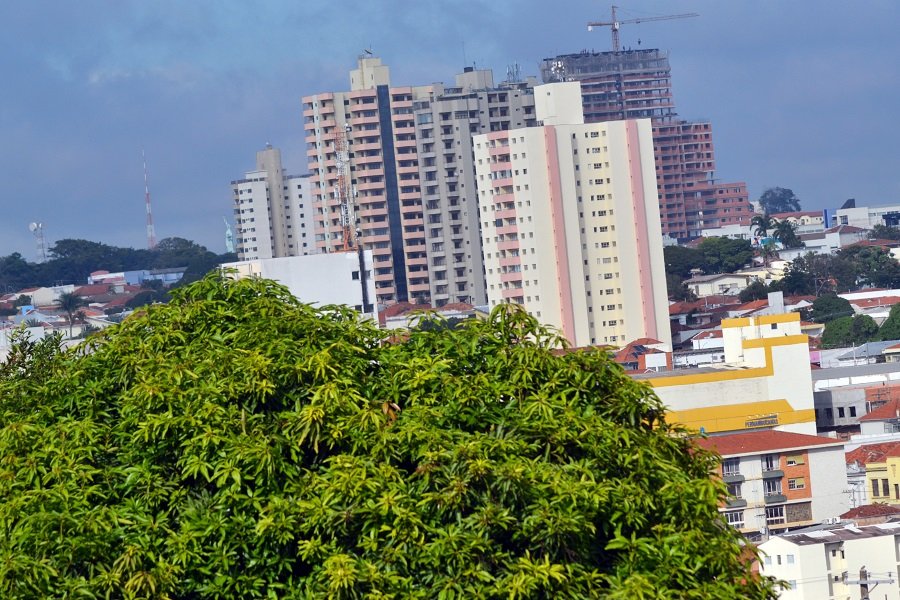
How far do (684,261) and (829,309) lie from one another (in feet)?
69.2

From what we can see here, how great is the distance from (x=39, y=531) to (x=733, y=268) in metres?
96.7

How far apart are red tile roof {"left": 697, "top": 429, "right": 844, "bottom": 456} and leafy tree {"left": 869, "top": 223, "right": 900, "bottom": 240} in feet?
278

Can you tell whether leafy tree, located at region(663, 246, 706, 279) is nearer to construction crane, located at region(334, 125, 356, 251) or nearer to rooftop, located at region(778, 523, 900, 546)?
construction crane, located at region(334, 125, 356, 251)

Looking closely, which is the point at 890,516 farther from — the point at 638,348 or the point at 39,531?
the point at 638,348

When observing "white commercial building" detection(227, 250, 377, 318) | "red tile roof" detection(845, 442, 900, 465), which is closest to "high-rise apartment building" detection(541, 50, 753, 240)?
"white commercial building" detection(227, 250, 377, 318)

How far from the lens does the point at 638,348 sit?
63531mm

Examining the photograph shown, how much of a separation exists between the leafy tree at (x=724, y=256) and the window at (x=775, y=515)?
2606 inches

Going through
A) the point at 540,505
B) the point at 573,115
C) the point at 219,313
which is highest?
the point at 573,115

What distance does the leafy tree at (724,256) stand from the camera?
335ft

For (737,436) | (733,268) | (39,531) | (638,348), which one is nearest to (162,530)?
(39,531)

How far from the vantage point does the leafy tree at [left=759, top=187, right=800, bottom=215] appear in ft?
575

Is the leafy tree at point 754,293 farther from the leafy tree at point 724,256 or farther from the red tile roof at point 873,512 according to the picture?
the red tile roof at point 873,512

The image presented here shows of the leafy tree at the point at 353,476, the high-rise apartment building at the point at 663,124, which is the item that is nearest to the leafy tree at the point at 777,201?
the high-rise apartment building at the point at 663,124

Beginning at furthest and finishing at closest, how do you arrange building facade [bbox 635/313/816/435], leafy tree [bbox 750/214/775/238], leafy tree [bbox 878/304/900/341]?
1. leafy tree [bbox 750/214/775/238]
2. leafy tree [bbox 878/304/900/341]
3. building facade [bbox 635/313/816/435]
